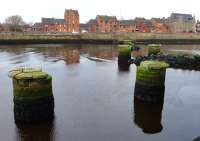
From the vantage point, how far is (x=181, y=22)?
467 ft

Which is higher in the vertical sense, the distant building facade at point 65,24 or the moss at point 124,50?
the distant building facade at point 65,24

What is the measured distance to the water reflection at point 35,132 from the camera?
12797mm

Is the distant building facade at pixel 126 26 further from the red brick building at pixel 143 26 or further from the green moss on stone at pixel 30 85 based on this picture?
the green moss on stone at pixel 30 85

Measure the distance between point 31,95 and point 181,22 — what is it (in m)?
138

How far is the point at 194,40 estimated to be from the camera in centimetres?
9044

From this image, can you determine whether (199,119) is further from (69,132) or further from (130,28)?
(130,28)

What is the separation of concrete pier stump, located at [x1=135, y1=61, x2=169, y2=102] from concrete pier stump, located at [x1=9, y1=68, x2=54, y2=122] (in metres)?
6.46

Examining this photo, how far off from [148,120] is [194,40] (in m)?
80.9

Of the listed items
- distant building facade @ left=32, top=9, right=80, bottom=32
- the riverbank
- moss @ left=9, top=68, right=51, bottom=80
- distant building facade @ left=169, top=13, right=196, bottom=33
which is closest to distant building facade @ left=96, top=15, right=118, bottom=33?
distant building facade @ left=32, top=9, right=80, bottom=32

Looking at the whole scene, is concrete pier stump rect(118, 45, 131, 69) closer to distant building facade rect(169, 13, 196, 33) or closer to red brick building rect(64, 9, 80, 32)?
red brick building rect(64, 9, 80, 32)

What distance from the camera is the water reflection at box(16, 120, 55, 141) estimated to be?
12.8 m

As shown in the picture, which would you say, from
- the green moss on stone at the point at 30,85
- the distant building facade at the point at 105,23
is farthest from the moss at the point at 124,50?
the distant building facade at the point at 105,23

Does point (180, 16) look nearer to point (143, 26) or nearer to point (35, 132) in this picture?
point (143, 26)

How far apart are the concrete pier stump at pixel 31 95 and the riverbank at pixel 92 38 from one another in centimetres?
5820
